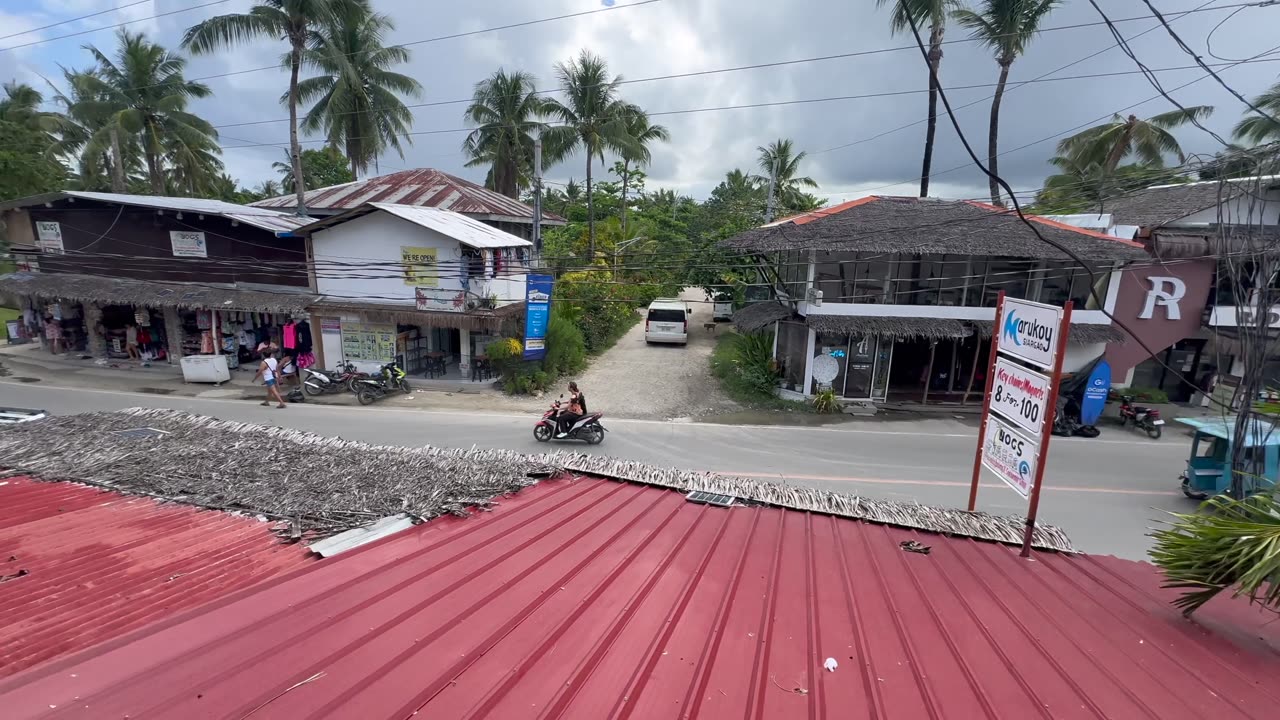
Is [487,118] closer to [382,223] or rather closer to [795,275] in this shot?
[382,223]

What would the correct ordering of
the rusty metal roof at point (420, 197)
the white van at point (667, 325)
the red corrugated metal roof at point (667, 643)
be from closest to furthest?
the red corrugated metal roof at point (667, 643)
the rusty metal roof at point (420, 197)
the white van at point (667, 325)

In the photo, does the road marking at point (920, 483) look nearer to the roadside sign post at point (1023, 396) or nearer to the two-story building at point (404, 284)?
the roadside sign post at point (1023, 396)

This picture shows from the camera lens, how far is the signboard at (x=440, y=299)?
54.3 feet

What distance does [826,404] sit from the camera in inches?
622

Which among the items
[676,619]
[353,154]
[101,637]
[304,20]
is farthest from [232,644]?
[353,154]

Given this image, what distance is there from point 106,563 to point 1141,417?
20.2 meters

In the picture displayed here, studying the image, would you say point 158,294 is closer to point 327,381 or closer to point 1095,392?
point 327,381

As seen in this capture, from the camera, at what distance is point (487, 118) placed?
87.3 feet

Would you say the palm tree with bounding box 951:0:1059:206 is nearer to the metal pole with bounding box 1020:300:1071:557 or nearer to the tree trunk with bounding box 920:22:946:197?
the tree trunk with bounding box 920:22:946:197

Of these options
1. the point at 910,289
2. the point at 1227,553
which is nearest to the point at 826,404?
the point at 910,289

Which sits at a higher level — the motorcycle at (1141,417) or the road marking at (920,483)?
the motorcycle at (1141,417)

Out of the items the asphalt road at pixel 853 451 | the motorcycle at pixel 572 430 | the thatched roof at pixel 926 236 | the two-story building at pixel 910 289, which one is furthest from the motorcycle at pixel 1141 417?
the motorcycle at pixel 572 430

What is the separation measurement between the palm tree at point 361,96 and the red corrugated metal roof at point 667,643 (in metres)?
21.9

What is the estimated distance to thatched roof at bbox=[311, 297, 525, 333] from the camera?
53.6 feet
